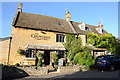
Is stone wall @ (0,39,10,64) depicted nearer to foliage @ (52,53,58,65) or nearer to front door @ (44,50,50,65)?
front door @ (44,50,50,65)

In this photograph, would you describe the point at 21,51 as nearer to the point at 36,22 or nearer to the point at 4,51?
the point at 4,51

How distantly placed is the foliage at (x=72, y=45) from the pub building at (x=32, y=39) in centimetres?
78

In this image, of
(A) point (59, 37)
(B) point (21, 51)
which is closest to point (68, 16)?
(A) point (59, 37)

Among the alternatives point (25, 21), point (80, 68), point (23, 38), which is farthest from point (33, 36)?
point (80, 68)

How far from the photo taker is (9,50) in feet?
48.9

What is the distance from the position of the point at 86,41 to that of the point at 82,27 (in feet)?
11.7

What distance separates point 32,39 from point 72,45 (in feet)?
23.3

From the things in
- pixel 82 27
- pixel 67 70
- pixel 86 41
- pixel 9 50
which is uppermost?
pixel 82 27

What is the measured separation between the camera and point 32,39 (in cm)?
1655

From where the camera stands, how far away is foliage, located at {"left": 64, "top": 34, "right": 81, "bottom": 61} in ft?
A: 58.5

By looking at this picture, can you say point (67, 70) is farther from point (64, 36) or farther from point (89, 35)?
point (89, 35)

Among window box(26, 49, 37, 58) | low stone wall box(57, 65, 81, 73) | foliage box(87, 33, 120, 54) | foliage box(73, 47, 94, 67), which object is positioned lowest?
low stone wall box(57, 65, 81, 73)

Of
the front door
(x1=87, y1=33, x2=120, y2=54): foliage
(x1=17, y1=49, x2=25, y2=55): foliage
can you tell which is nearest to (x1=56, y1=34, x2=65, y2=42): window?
the front door

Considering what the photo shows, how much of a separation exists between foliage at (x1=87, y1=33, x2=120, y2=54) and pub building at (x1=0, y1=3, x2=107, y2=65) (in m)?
1.02
